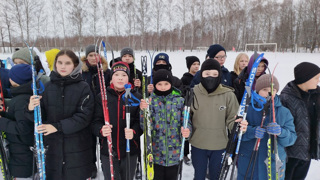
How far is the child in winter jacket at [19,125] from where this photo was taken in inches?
83.7

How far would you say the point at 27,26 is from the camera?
26.0 meters

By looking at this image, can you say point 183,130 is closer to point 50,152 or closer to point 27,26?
point 50,152

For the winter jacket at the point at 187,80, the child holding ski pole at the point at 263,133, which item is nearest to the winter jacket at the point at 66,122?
the child holding ski pole at the point at 263,133

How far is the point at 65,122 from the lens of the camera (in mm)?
2023

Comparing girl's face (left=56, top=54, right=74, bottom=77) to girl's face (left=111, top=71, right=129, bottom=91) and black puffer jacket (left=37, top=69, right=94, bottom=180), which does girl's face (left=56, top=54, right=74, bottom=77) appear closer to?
black puffer jacket (left=37, top=69, right=94, bottom=180)

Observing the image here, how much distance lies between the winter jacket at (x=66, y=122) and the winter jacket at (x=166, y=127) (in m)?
0.71

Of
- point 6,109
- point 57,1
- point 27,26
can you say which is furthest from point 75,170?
point 57,1

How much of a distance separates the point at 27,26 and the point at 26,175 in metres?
30.2

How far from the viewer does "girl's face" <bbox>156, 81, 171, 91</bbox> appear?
2.33 m

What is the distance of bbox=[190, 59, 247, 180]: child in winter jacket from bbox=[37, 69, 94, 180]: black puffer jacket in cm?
133

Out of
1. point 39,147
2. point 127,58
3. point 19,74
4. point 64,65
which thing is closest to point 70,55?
point 64,65

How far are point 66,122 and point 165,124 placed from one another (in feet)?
3.54

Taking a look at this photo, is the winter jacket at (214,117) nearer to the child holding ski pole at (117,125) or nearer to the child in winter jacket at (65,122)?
the child holding ski pole at (117,125)

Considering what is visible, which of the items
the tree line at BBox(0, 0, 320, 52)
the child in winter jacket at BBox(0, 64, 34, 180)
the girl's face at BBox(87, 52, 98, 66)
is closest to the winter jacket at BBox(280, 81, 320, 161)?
the girl's face at BBox(87, 52, 98, 66)
